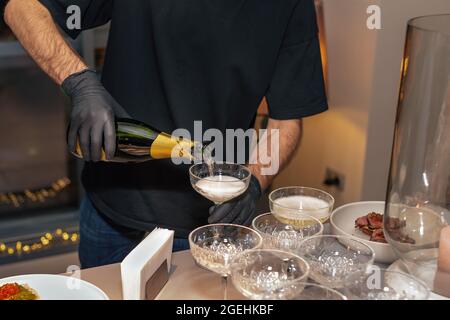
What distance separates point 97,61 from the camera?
274 centimetres

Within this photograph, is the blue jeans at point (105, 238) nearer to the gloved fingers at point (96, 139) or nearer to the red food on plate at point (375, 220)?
the gloved fingers at point (96, 139)

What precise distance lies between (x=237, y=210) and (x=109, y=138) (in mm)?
310

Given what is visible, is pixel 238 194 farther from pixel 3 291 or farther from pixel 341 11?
pixel 341 11

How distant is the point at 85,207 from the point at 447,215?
3.34ft

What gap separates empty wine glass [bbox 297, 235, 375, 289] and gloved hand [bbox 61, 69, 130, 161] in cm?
45

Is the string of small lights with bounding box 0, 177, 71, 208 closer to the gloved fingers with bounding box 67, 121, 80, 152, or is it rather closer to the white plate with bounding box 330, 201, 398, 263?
the gloved fingers with bounding box 67, 121, 80, 152

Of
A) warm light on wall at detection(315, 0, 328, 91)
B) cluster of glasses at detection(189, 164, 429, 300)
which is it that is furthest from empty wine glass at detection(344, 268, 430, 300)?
warm light on wall at detection(315, 0, 328, 91)

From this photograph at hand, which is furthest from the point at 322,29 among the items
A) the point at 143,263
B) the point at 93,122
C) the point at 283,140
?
the point at 143,263

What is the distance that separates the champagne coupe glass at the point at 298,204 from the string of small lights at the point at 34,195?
1.72 meters

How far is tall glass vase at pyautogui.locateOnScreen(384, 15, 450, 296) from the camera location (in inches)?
44.8

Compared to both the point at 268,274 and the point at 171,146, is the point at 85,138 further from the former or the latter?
the point at 268,274

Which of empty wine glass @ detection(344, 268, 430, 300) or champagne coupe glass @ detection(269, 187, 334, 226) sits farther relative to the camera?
champagne coupe glass @ detection(269, 187, 334, 226)

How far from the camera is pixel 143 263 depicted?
1.08m

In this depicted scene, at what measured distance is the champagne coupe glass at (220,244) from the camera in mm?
1122
